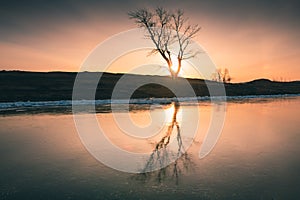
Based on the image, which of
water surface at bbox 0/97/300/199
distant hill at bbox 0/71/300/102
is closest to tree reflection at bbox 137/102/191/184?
water surface at bbox 0/97/300/199

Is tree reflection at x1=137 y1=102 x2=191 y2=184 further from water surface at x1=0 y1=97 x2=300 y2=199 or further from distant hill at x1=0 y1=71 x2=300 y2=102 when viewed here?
distant hill at x1=0 y1=71 x2=300 y2=102

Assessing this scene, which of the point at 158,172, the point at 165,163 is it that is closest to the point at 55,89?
the point at 165,163

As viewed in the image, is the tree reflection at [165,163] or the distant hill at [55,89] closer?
the tree reflection at [165,163]

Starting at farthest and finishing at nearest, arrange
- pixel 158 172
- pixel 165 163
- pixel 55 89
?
pixel 55 89 → pixel 165 163 → pixel 158 172

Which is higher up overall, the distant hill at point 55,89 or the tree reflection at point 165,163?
the distant hill at point 55,89

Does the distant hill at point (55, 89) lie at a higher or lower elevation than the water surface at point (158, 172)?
higher

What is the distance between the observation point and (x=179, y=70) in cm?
3844

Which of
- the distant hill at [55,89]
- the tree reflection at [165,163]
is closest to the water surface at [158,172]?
the tree reflection at [165,163]

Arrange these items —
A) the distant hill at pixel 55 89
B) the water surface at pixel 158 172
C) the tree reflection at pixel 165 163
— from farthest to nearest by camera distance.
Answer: the distant hill at pixel 55 89 < the tree reflection at pixel 165 163 < the water surface at pixel 158 172

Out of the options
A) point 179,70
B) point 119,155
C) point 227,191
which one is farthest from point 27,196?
point 179,70

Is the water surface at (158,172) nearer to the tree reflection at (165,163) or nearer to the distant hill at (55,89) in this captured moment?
the tree reflection at (165,163)

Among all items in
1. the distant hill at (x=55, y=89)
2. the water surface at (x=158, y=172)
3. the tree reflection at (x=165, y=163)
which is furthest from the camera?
the distant hill at (x=55, y=89)

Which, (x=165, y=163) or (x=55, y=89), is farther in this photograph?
(x=55, y=89)

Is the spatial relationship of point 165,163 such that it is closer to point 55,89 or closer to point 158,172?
point 158,172
